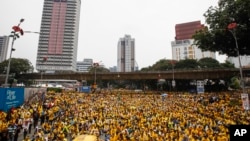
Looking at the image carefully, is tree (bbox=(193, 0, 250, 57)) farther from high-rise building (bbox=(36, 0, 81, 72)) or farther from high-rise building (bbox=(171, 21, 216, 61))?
high-rise building (bbox=(36, 0, 81, 72))

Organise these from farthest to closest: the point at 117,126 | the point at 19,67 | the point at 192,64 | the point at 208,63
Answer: the point at 208,63, the point at 192,64, the point at 19,67, the point at 117,126

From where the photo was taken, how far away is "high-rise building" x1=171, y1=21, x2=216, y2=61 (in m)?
135

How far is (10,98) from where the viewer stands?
578 inches

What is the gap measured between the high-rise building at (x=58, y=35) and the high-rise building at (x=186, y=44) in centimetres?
7893

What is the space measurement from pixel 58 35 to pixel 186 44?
96.1m

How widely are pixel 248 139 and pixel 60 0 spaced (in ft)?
517

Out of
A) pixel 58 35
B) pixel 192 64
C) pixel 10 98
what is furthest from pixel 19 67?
pixel 192 64

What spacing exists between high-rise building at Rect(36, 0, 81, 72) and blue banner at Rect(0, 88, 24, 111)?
127898mm

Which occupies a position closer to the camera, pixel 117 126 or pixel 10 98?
pixel 10 98

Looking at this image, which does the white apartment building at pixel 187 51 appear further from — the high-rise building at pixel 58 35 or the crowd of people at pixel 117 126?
the crowd of people at pixel 117 126

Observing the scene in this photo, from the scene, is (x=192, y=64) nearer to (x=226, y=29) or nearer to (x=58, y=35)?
(x=226, y=29)

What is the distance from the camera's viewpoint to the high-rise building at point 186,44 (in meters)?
135

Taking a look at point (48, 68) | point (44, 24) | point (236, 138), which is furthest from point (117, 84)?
point (236, 138)

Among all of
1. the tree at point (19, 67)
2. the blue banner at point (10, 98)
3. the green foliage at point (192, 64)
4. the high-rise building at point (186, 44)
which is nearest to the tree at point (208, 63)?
the green foliage at point (192, 64)
